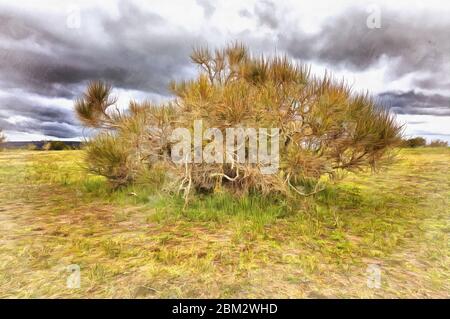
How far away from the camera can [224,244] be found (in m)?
3.51

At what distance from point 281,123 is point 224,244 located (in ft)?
6.86

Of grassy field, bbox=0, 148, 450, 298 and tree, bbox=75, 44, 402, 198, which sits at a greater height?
tree, bbox=75, 44, 402, 198

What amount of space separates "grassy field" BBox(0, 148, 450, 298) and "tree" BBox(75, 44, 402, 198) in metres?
0.48

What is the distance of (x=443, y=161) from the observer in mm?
10109

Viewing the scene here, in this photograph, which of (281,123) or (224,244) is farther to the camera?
(281,123)

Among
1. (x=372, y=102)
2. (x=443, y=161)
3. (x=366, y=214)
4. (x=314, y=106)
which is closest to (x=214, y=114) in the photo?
(x=314, y=106)

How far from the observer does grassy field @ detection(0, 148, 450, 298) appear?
254 cm

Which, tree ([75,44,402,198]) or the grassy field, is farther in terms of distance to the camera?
tree ([75,44,402,198])

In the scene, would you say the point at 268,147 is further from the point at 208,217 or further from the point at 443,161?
the point at 443,161

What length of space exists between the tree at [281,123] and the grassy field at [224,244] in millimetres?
476

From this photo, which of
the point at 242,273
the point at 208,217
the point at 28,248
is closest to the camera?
the point at 242,273

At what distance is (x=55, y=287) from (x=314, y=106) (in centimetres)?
384

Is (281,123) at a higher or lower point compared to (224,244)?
higher

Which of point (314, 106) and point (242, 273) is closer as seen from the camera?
point (242, 273)
